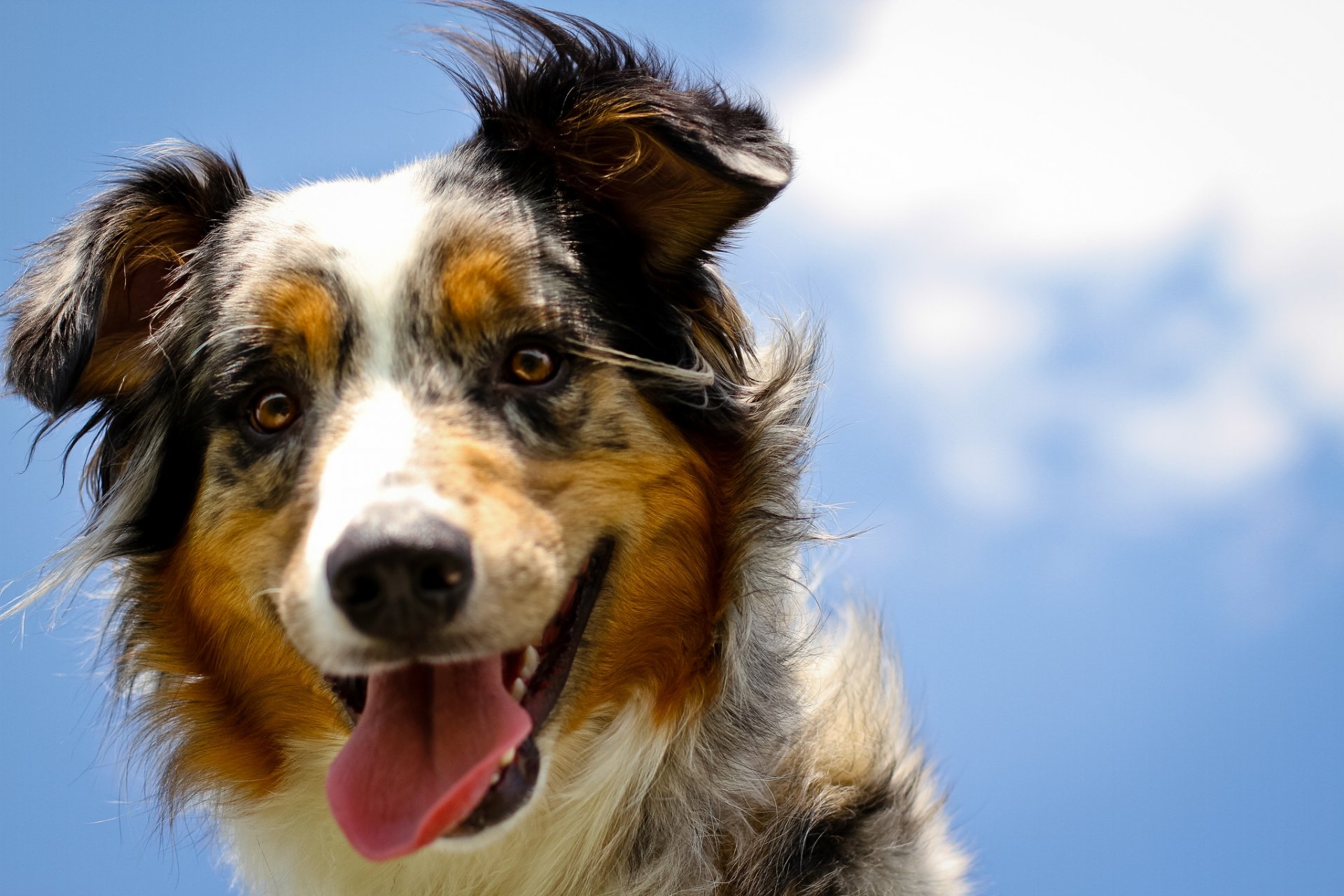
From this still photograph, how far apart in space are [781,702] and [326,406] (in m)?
1.56

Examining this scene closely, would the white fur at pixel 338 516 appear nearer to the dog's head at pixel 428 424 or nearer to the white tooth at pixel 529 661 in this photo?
the dog's head at pixel 428 424

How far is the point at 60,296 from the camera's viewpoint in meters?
3.49

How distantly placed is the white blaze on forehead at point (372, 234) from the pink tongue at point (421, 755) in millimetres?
859

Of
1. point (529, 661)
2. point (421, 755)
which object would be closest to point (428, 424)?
point (529, 661)

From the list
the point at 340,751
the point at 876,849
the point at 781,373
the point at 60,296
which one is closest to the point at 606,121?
the point at 781,373

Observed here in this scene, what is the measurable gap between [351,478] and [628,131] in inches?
52.7

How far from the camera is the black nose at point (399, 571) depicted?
265cm

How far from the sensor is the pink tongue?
296cm

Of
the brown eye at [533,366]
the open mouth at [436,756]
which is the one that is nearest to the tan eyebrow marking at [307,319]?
the brown eye at [533,366]

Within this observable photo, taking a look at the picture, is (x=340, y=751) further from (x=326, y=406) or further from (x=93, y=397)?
(x=93, y=397)

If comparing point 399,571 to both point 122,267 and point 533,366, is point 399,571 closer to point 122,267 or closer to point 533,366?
point 533,366

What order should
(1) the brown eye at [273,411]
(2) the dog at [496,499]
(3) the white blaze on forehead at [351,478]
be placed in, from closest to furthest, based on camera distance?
1. (3) the white blaze on forehead at [351,478]
2. (2) the dog at [496,499]
3. (1) the brown eye at [273,411]

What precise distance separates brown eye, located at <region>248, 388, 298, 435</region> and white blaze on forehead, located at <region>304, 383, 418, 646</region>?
33cm

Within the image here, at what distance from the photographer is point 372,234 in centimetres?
344
